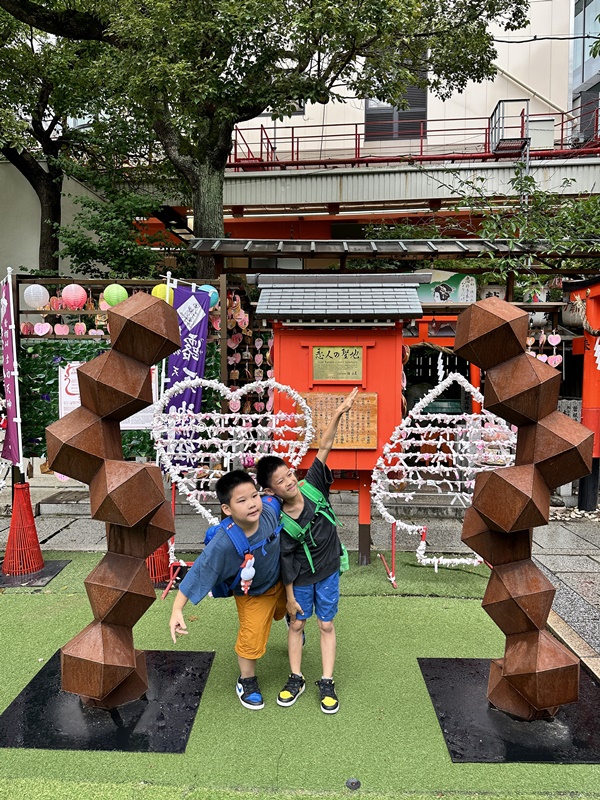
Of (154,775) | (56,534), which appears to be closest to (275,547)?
(154,775)

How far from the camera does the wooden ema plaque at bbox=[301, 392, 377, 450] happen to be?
5891mm

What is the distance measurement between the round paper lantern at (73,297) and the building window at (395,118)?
13.6 meters

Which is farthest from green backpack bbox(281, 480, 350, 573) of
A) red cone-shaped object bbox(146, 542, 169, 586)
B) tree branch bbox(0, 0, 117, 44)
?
tree branch bbox(0, 0, 117, 44)

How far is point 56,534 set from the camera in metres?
7.07

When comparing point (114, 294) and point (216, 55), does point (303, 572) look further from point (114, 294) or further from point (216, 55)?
point (216, 55)

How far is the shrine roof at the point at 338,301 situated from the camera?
5.79 metres

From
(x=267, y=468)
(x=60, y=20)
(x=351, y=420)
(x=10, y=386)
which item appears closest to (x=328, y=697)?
(x=267, y=468)

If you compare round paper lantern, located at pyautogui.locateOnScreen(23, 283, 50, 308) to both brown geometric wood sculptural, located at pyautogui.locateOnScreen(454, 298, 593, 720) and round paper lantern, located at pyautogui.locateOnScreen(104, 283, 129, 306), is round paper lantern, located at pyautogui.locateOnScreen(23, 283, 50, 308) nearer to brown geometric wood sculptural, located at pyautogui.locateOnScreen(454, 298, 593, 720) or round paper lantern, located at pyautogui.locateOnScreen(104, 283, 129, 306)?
round paper lantern, located at pyautogui.locateOnScreen(104, 283, 129, 306)

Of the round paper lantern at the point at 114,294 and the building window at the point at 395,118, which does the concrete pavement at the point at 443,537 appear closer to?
the round paper lantern at the point at 114,294

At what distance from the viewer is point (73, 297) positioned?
7.74 m

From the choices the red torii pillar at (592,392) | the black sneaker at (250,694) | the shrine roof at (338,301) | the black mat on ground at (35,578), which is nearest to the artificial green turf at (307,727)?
the black sneaker at (250,694)

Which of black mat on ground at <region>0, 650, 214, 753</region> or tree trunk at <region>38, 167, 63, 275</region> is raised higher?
tree trunk at <region>38, 167, 63, 275</region>

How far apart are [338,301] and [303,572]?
3317 millimetres

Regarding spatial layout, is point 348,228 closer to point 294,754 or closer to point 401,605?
point 401,605
